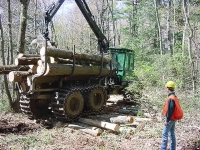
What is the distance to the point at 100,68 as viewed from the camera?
11820 millimetres

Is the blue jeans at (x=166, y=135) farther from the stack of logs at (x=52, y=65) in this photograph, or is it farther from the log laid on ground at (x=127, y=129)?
Result: the stack of logs at (x=52, y=65)

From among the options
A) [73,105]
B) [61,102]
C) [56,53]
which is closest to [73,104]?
[73,105]

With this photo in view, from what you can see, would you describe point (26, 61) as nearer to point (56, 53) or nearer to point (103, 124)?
point (56, 53)

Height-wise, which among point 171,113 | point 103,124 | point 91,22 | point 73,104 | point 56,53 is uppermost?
point 91,22

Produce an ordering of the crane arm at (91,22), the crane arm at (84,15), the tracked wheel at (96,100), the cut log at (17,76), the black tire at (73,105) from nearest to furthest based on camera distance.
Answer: the cut log at (17,76) → the black tire at (73,105) → the tracked wheel at (96,100) → the crane arm at (84,15) → the crane arm at (91,22)

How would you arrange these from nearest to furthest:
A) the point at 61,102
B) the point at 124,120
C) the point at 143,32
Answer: the point at 124,120
the point at 61,102
the point at 143,32

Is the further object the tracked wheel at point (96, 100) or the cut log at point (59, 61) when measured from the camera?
the tracked wheel at point (96, 100)

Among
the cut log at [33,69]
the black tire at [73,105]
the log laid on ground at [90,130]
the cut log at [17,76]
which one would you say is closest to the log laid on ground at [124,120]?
the log laid on ground at [90,130]

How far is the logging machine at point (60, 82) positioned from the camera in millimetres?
9602

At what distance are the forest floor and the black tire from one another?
0.49m

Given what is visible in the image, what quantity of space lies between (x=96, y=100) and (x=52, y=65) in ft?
10.4

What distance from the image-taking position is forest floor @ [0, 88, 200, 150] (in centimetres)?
712

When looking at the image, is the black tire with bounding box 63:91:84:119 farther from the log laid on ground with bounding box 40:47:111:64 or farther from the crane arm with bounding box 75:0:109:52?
the crane arm with bounding box 75:0:109:52

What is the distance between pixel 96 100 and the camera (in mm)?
11758
